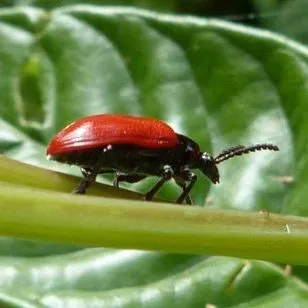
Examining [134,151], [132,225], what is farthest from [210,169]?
[132,225]

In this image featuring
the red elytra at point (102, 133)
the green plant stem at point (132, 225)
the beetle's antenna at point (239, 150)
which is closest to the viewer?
the green plant stem at point (132, 225)

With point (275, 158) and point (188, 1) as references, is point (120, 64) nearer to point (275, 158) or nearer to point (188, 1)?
point (275, 158)

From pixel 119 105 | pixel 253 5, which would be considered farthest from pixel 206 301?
Result: pixel 253 5

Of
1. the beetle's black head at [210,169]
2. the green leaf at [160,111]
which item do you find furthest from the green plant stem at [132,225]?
the beetle's black head at [210,169]

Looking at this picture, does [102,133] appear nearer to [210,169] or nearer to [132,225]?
[210,169]

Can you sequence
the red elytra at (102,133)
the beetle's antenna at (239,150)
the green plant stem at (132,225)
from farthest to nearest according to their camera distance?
the beetle's antenna at (239,150) < the red elytra at (102,133) < the green plant stem at (132,225)

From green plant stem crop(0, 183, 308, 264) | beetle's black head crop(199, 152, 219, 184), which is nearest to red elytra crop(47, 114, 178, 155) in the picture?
beetle's black head crop(199, 152, 219, 184)

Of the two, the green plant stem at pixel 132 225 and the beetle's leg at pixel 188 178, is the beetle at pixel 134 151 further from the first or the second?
the green plant stem at pixel 132 225
